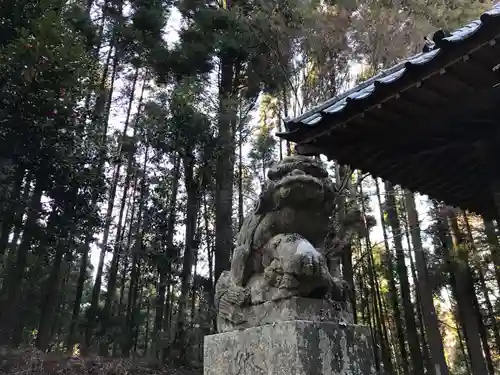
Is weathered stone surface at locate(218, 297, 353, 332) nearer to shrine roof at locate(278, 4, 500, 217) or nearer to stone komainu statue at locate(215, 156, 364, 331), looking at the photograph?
stone komainu statue at locate(215, 156, 364, 331)

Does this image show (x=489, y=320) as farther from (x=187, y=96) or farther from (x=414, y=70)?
(x=414, y=70)

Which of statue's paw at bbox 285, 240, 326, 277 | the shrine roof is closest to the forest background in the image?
the shrine roof

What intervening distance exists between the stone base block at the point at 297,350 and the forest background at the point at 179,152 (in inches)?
102

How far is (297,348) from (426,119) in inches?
63.9

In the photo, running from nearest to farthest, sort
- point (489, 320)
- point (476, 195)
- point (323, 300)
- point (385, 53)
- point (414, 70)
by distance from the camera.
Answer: point (323, 300), point (414, 70), point (476, 195), point (385, 53), point (489, 320)

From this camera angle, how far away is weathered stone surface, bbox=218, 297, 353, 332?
170 cm

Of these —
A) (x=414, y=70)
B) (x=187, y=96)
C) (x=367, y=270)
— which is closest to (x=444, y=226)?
(x=367, y=270)

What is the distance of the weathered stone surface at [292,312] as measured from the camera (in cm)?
170

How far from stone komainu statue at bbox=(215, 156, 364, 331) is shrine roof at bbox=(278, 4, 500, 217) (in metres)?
0.67

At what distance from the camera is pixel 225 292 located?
2029mm

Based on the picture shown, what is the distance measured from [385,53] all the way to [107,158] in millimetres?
4903

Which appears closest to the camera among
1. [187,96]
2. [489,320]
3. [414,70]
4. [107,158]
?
[414,70]

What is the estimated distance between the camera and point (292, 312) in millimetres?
1685

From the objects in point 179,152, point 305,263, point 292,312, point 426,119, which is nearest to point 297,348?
point 292,312
